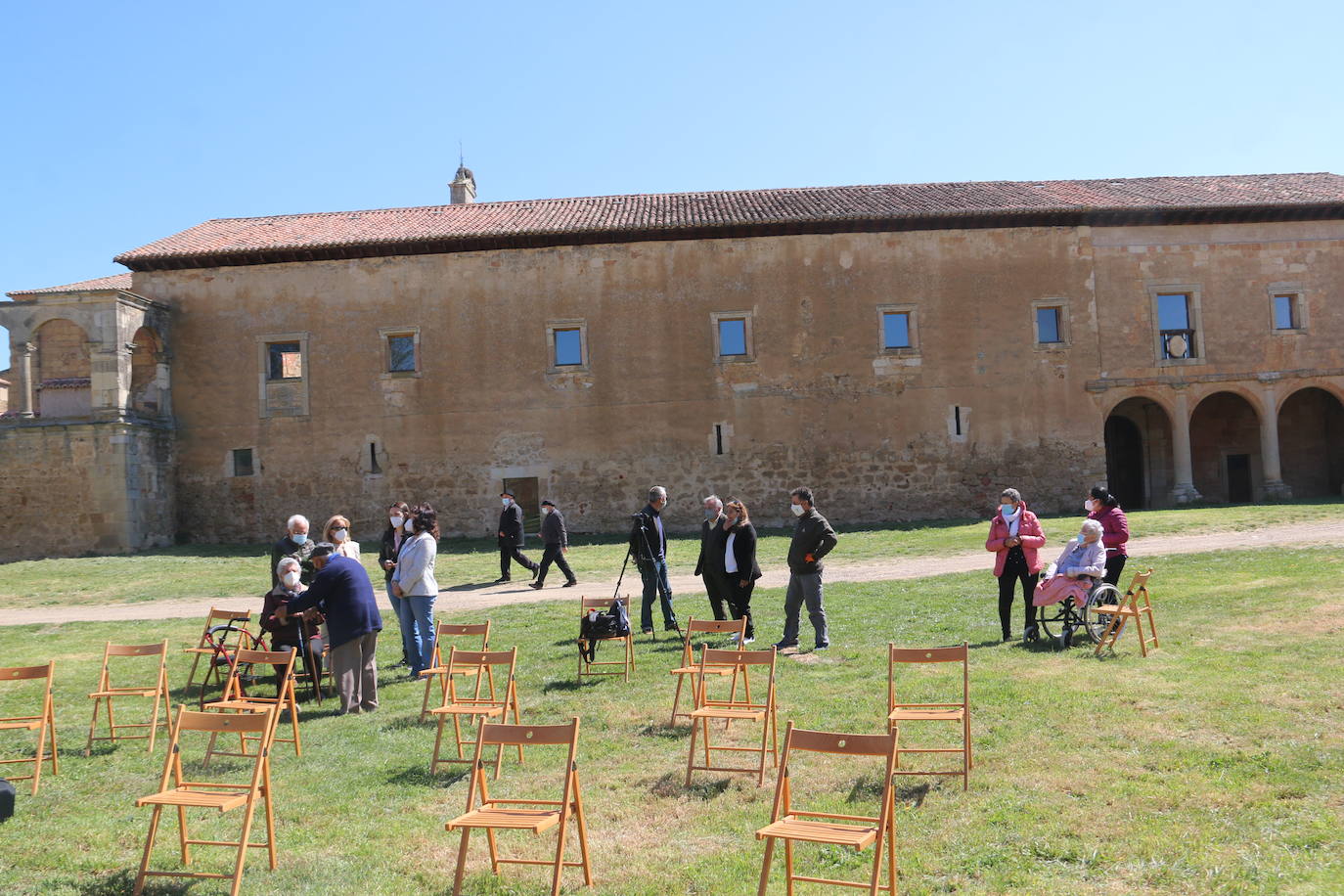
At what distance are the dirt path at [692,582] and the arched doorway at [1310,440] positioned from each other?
1101 centimetres

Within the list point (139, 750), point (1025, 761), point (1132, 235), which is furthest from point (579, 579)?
point (1132, 235)

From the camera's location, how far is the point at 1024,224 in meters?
25.3

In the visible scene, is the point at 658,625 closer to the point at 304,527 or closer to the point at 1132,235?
the point at 304,527

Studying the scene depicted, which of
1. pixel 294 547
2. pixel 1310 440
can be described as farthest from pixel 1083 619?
pixel 1310 440

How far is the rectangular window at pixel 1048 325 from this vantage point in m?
25.4

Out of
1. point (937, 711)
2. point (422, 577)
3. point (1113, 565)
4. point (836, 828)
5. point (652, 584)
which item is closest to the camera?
point (836, 828)

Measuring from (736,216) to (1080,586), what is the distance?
1765cm

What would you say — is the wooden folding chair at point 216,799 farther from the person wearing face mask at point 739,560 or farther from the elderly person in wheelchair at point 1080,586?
the elderly person in wheelchair at point 1080,586

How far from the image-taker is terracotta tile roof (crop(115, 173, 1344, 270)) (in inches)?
981

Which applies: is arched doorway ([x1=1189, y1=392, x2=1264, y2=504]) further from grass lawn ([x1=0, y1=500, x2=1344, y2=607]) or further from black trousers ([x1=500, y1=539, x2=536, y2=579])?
black trousers ([x1=500, y1=539, x2=536, y2=579])

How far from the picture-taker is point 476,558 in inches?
797

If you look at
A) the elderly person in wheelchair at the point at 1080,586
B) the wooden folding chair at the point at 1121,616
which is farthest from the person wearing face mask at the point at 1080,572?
the wooden folding chair at the point at 1121,616

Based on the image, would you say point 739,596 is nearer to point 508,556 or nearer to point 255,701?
point 255,701

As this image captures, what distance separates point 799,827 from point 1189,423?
2724 centimetres
